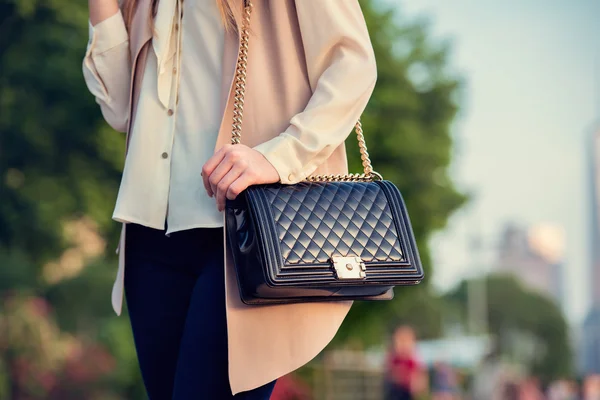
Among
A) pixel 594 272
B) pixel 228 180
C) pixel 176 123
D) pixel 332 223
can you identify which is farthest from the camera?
pixel 594 272

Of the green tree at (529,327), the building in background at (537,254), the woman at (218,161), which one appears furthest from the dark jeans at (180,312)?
the building in background at (537,254)

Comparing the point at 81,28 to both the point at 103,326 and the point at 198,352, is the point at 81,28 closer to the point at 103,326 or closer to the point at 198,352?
the point at 103,326

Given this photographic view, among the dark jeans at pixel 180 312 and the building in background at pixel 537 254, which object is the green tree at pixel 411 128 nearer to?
the dark jeans at pixel 180 312

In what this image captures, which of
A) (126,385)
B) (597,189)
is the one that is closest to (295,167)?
(126,385)

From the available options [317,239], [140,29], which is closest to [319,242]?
[317,239]

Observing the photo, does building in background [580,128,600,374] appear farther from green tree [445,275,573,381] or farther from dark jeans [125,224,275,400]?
dark jeans [125,224,275,400]

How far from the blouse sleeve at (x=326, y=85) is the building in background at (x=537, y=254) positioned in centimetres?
11675

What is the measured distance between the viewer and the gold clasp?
6.05 ft

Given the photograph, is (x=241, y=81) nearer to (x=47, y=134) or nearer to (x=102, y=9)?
(x=102, y=9)

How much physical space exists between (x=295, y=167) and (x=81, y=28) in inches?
497

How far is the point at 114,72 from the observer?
2307 mm

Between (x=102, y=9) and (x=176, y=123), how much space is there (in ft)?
1.44

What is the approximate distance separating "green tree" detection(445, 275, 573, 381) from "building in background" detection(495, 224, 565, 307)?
2845 centimetres

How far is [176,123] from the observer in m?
2.05
